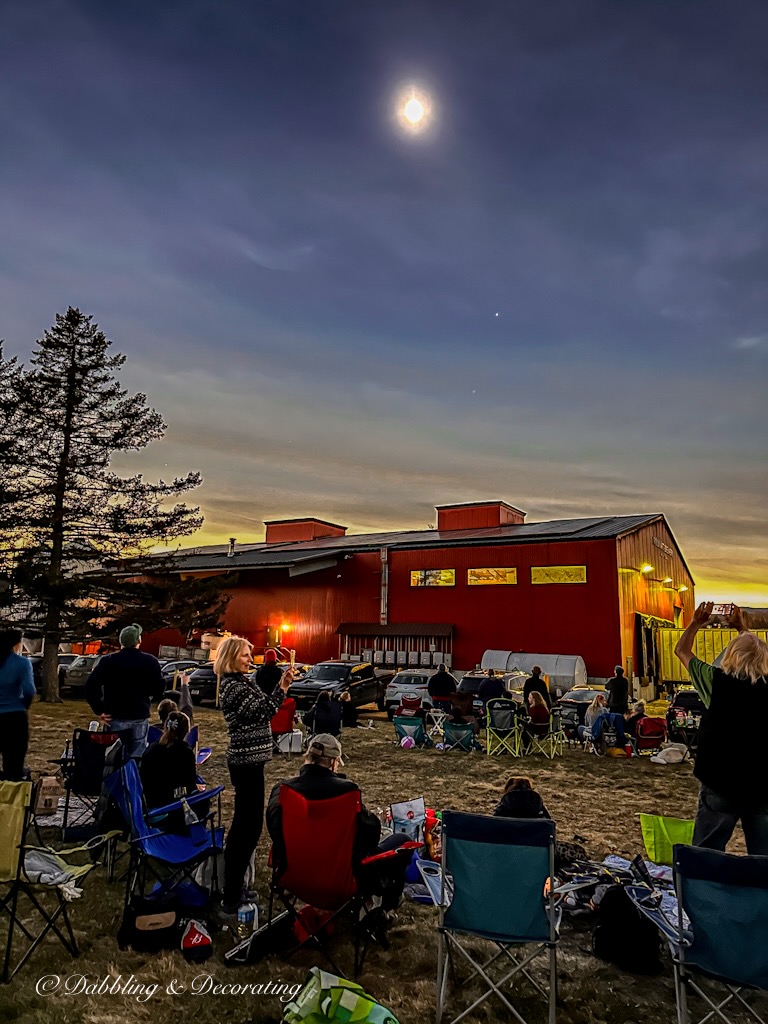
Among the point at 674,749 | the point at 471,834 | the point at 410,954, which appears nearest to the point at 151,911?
the point at 410,954

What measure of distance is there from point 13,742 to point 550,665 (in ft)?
58.4

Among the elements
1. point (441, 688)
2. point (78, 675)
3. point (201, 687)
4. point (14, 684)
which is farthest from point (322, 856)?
point (78, 675)

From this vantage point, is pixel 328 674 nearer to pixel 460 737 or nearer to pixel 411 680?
pixel 411 680

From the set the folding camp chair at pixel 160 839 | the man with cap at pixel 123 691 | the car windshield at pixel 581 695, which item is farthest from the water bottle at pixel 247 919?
the car windshield at pixel 581 695

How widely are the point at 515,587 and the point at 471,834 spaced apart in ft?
68.2

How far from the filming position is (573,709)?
14125 millimetres

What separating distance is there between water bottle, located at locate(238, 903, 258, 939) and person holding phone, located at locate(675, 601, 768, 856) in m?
2.95

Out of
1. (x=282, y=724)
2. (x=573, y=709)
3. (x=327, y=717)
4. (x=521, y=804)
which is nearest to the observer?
(x=521, y=804)

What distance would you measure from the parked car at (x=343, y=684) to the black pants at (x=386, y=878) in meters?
12.0

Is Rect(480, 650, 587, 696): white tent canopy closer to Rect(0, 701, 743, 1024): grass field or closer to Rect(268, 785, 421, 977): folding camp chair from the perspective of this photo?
Rect(0, 701, 743, 1024): grass field

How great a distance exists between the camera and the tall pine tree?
2030 centimetres

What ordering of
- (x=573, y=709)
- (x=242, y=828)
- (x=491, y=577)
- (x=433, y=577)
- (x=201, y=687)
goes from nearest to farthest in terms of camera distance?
(x=242, y=828)
(x=573, y=709)
(x=201, y=687)
(x=491, y=577)
(x=433, y=577)

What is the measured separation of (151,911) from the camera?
4.07 metres

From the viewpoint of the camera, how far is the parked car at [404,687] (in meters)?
16.7
